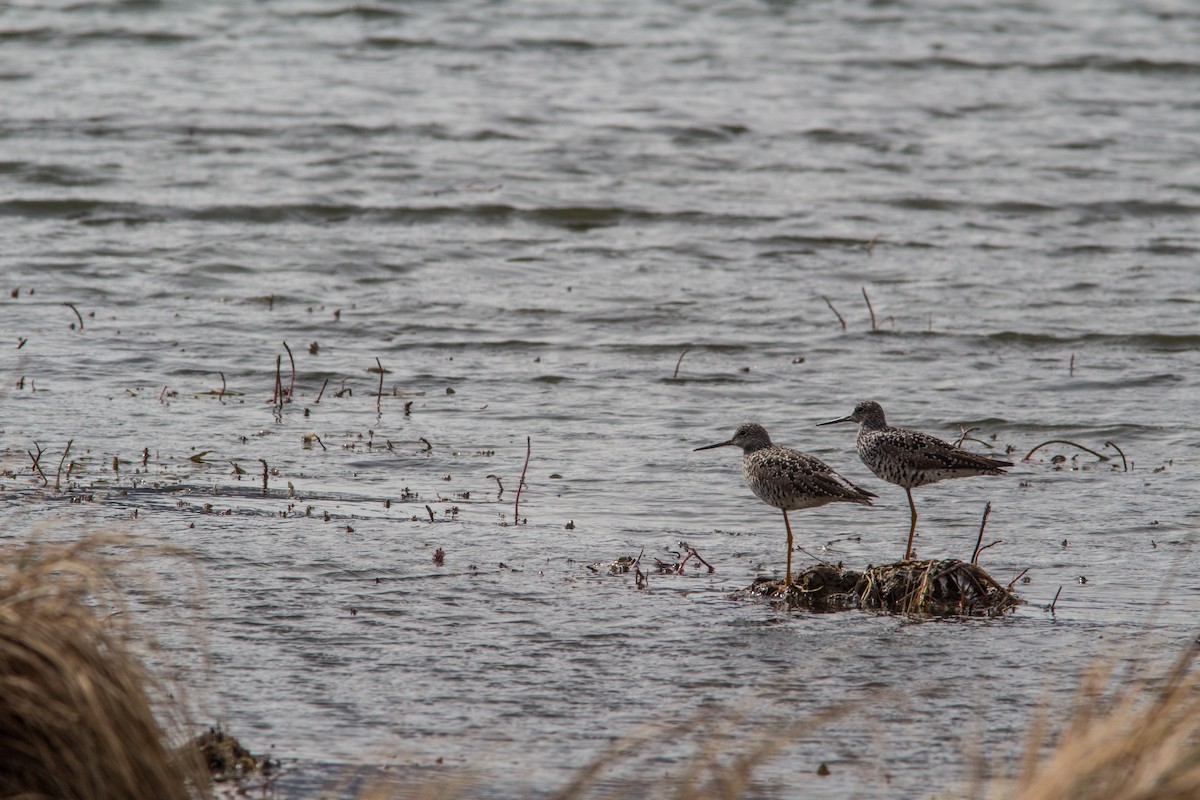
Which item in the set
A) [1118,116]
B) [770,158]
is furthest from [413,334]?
[1118,116]

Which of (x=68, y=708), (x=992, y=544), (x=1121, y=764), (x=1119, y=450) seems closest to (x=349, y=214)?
(x=1119, y=450)

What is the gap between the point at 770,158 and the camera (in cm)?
2150

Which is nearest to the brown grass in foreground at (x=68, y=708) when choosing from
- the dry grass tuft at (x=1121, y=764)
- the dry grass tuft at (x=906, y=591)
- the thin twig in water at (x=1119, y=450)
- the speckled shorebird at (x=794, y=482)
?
the dry grass tuft at (x=1121, y=764)

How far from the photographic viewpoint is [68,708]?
4422 mm

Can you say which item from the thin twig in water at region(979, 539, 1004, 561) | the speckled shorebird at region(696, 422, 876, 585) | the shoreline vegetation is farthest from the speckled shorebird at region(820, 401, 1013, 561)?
the shoreline vegetation

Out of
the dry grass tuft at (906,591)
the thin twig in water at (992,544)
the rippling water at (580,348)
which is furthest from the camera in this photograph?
the thin twig in water at (992,544)

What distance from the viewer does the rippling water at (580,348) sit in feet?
22.1

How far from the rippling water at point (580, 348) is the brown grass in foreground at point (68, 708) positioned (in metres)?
1.10

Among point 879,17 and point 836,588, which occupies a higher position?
point 879,17

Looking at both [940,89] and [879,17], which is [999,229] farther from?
[879,17]

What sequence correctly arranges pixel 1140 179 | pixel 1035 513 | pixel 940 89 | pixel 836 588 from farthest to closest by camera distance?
pixel 940 89 < pixel 1140 179 < pixel 1035 513 < pixel 836 588

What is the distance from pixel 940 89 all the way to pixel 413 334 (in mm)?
14813

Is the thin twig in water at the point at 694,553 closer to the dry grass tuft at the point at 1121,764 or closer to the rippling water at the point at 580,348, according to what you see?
the rippling water at the point at 580,348

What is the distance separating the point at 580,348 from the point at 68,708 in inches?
363
